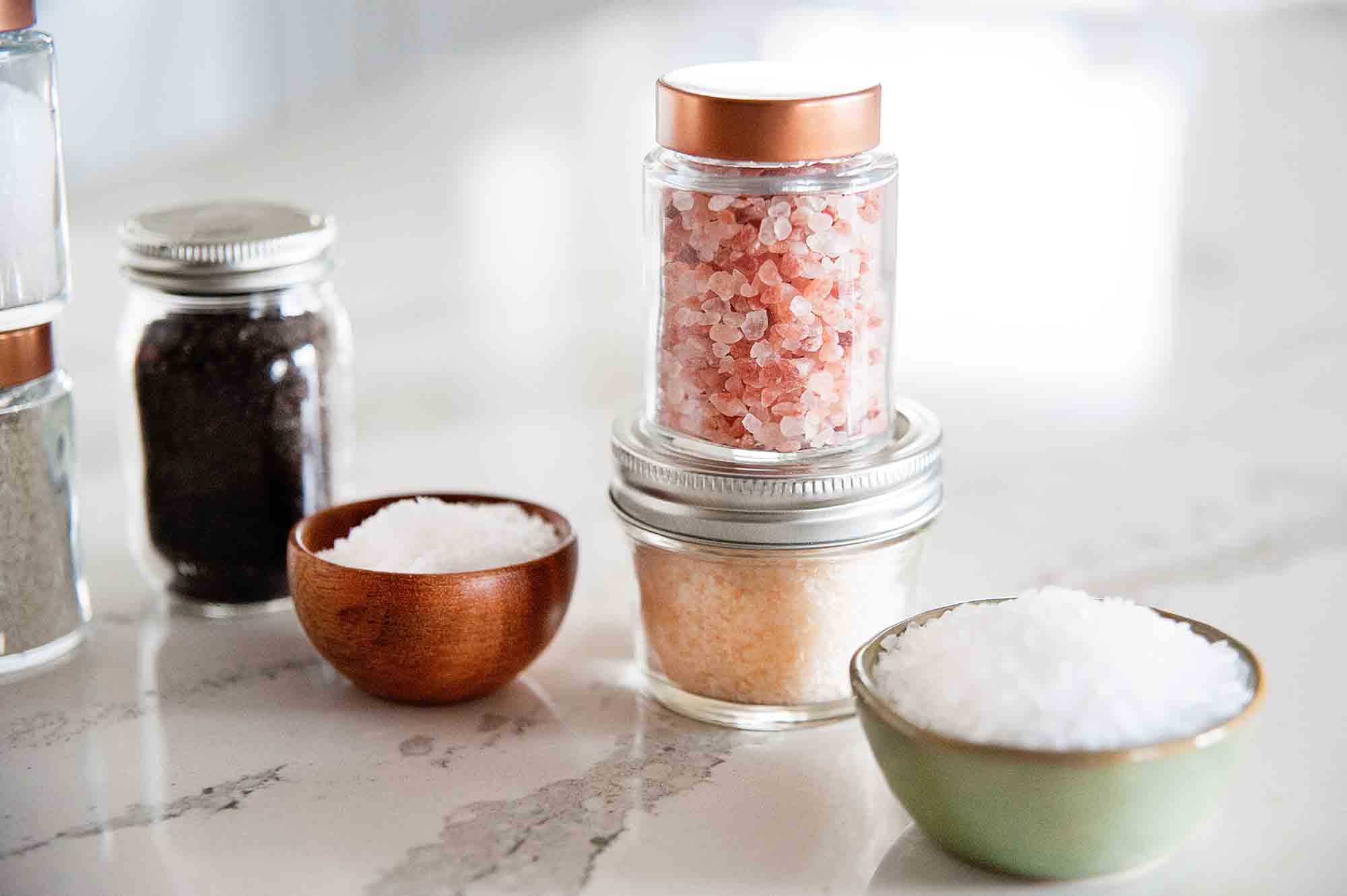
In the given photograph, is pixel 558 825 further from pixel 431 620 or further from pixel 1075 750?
pixel 1075 750

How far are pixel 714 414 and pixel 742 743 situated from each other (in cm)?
20

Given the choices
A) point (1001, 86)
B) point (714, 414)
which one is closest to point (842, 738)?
point (714, 414)

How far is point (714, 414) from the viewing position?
93 cm

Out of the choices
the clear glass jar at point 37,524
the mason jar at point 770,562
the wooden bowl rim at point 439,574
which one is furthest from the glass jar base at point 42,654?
the mason jar at point 770,562

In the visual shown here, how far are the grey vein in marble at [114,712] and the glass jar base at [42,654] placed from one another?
6cm

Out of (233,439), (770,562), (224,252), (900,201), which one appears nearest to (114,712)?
(233,439)

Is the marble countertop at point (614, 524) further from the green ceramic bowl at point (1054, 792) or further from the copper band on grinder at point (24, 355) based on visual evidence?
the copper band on grinder at point (24, 355)

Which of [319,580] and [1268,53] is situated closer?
[319,580]

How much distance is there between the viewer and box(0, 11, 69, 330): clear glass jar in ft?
→ 3.13

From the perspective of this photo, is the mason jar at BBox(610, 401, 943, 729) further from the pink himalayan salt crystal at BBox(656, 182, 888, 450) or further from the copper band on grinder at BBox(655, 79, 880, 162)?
the copper band on grinder at BBox(655, 79, 880, 162)

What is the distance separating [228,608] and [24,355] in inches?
9.7

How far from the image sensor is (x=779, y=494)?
914mm

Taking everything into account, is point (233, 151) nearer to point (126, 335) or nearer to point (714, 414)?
point (126, 335)

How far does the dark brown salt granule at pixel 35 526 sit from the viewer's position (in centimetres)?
98
